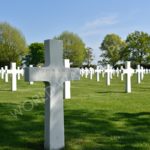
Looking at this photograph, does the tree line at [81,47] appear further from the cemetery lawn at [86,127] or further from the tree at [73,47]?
the cemetery lawn at [86,127]

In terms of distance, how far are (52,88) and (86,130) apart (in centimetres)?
154

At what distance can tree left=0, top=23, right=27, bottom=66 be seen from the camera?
74.7 m

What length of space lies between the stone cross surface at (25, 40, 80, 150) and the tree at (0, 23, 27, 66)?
68671 millimetres

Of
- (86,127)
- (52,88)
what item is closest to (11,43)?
(86,127)

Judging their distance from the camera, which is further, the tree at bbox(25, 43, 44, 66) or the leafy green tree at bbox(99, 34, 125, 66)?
the tree at bbox(25, 43, 44, 66)

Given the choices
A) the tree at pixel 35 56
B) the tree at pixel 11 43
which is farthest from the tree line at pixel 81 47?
the tree at pixel 35 56

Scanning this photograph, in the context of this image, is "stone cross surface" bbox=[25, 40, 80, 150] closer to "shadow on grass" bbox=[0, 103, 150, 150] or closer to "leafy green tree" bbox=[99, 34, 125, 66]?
"shadow on grass" bbox=[0, 103, 150, 150]

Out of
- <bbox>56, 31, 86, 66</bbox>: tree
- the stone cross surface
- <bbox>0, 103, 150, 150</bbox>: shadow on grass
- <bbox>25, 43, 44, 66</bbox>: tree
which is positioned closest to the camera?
the stone cross surface

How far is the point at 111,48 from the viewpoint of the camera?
85500mm

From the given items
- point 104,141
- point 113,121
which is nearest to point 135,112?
point 113,121

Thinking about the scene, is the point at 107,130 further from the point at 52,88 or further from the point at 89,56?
the point at 89,56

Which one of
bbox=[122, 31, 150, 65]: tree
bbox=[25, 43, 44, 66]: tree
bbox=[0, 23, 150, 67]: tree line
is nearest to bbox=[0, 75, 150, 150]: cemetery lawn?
bbox=[0, 23, 150, 67]: tree line

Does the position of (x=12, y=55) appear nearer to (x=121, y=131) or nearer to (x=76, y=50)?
(x=76, y=50)

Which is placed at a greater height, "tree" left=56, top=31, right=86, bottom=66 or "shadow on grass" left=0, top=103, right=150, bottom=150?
"tree" left=56, top=31, right=86, bottom=66
